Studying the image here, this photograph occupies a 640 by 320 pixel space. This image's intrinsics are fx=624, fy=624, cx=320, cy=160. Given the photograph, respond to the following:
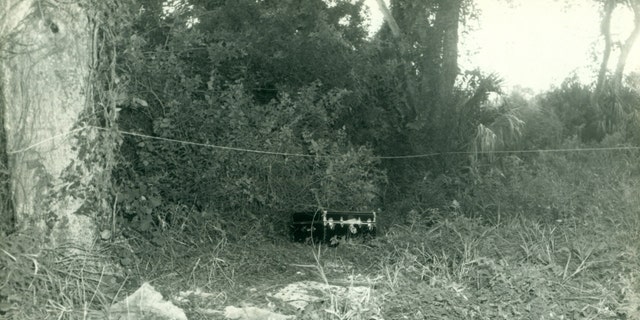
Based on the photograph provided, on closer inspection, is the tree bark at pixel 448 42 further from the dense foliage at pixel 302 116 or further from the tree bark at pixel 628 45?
the tree bark at pixel 628 45

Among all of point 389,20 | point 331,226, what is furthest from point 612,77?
point 331,226

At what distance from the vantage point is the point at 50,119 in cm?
461

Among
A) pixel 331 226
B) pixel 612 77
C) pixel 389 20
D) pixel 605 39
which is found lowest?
pixel 331 226

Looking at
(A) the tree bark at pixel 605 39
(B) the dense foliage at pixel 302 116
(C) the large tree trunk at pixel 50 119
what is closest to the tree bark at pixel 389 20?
(B) the dense foliage at pixel 302 116

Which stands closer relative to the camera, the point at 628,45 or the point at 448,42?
the point at 448,42

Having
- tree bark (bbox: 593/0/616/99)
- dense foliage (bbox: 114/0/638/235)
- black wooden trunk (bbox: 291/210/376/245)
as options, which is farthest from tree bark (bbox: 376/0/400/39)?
tree bark (bbox: 593/0/616/99)

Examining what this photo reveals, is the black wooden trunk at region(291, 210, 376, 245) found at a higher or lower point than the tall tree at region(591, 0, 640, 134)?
lower

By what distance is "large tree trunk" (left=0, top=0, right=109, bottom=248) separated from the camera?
14.7 ft

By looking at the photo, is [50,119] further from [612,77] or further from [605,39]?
[605,39]

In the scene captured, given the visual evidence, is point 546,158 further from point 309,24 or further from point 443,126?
point 309,24

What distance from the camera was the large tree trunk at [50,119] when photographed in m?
4.49

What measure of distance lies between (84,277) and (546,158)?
458 inches

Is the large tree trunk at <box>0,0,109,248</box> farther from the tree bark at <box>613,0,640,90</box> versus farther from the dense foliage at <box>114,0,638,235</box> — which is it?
the tree bark at <box>613,0,640,90</box>

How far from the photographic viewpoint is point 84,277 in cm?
436
